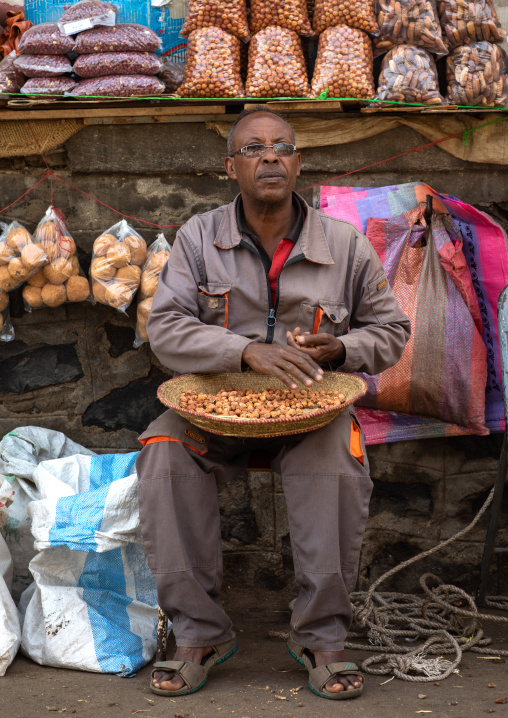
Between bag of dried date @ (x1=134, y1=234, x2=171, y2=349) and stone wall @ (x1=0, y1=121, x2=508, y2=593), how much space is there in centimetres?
15

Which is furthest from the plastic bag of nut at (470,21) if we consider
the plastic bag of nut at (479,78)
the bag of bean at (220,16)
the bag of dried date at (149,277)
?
the bag of dried date at (149,277)

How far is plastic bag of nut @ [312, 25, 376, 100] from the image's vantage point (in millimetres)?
3057

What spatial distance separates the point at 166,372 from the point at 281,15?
1.54 metres

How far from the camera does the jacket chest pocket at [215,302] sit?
104 inches

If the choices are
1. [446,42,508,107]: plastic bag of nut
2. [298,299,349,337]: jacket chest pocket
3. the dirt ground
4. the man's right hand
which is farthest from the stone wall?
the man's right hand

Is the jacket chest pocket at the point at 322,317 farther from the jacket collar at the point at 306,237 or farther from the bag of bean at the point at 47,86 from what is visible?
the bag of bean at the point at 47,86

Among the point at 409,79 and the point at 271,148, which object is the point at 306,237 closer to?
the point at 271,148

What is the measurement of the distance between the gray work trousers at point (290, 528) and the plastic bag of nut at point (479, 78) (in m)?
1.50

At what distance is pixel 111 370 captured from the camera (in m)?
3.38

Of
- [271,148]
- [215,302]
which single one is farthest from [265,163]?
[215,302]

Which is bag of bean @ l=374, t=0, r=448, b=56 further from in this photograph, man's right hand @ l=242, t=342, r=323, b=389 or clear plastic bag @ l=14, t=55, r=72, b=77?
man's right hand @ l=242, t=342, r=323, b=389

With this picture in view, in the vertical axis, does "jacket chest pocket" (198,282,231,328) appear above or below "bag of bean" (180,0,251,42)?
below

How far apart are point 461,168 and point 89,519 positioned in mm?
2067

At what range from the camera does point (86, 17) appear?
10.2 feet
